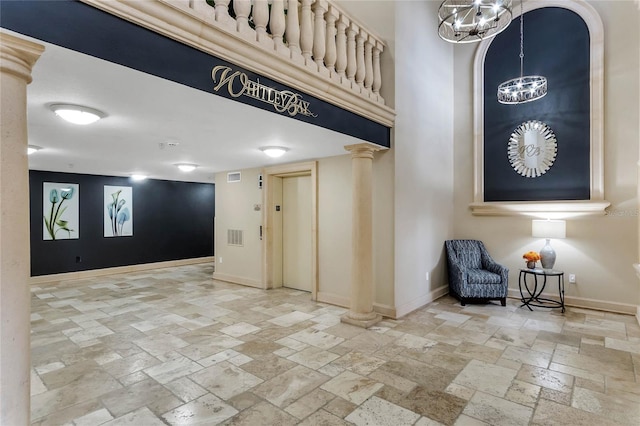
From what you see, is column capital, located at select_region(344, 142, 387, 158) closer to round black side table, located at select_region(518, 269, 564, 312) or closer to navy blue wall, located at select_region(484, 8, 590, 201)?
navy blue wall, located at select_region(484, 8, 590, 201)

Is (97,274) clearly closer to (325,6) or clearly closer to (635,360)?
(325,6)

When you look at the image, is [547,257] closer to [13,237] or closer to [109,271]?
[13,237]

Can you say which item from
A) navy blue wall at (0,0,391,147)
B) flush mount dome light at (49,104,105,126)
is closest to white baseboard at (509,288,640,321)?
navy blue wall at (0,0,391,147)

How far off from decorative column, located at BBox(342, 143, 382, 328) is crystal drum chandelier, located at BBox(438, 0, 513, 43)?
152 centimetres

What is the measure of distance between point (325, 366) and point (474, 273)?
10.4 ft

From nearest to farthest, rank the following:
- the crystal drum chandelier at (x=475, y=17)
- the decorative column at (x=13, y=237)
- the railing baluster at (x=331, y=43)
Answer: the decorative column at (x=13, y=237) < the crystal drum chandelier at (x=475, y=17) < the railing baluster at (x=331, y=43)

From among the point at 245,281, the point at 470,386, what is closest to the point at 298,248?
the point at 245,281

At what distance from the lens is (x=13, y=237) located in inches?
58.7

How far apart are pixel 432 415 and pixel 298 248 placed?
13.3 feet

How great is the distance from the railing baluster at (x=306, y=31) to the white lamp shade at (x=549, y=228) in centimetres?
407

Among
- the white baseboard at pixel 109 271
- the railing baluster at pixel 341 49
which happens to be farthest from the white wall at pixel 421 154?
the white baseboard at pixel 109 271

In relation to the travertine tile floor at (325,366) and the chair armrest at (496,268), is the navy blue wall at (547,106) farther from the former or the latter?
the travertine tile floor at (325,366)

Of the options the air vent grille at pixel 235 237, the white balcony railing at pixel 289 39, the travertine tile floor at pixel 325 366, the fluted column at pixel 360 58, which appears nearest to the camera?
the white balcony railing at pixel 289 39

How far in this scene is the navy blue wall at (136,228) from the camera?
683 centimetres
